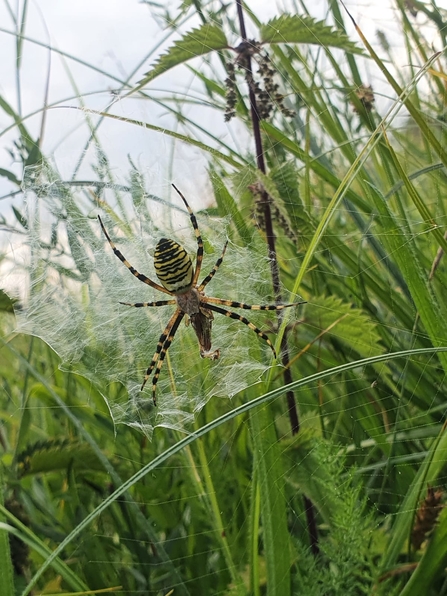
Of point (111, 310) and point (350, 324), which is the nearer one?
point (350, 324)

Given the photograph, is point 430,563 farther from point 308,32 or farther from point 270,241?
point 308,32

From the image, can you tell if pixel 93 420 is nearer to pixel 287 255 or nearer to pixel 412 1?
pixel 287 255

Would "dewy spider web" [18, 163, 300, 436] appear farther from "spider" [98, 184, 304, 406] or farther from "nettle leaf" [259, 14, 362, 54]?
"nettle leaf" [259, 14, 362, 54]

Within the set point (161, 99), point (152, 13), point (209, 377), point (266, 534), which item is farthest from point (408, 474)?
point (152, 13)

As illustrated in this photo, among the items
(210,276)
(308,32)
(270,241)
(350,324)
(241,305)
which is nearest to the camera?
(308,32)

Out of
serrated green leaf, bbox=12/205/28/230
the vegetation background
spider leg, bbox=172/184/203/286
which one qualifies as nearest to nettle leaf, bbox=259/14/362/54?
the vegetation background

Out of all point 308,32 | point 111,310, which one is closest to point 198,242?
point 111,310
